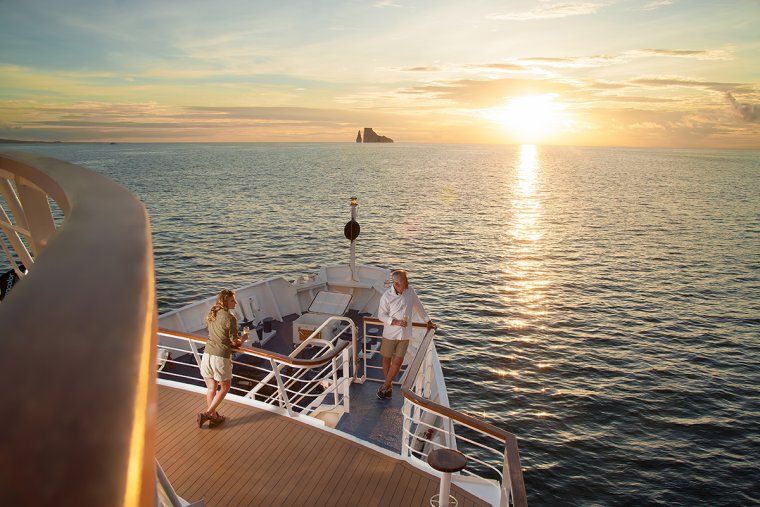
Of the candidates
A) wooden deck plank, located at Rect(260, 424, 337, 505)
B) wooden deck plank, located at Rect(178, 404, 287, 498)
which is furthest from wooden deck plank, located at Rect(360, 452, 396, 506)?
wooden deck plank, located at Rect(178, 404, 287, 498)

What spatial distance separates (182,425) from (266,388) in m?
6.69

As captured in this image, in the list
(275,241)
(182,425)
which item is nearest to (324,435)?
(182,425)

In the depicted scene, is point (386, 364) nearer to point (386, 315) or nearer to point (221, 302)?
point (386, 315)

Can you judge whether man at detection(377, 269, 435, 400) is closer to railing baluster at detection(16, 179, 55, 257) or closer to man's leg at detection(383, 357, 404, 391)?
man's leg at detection(383, 357, 404, 391)

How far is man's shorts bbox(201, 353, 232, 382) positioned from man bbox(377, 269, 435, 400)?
2620 millimetres

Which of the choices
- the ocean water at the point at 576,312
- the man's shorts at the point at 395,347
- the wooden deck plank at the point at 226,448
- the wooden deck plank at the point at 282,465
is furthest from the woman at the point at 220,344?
the ocean water at the point at 576,312

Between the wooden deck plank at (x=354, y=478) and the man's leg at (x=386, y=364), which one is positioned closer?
the wooden deck plank at (x=354, y=478)

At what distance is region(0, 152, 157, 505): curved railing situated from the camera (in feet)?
1.96

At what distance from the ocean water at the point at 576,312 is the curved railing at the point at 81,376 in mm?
15303

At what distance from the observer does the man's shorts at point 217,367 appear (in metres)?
7.15

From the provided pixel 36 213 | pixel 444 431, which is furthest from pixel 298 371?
pixel 36 213

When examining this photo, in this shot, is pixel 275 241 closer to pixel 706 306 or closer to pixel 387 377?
pixel 706 306

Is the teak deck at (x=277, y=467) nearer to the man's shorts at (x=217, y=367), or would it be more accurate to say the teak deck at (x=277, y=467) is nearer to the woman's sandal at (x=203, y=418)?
the woman's sandal at (x=203, y=418)

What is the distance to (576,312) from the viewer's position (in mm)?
26672
